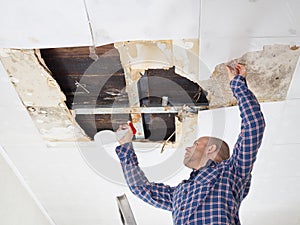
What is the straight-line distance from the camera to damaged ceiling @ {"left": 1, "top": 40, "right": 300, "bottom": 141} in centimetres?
159

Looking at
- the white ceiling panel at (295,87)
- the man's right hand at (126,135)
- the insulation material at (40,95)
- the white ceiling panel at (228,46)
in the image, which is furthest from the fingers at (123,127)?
the white ceiling panel at (295,87)

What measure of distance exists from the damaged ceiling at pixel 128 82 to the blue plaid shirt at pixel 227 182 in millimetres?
195

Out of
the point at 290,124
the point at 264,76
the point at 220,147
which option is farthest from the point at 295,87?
the point at 220,147

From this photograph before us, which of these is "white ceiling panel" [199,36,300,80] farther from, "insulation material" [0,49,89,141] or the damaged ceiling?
"insulation material" [0,49,89,141]

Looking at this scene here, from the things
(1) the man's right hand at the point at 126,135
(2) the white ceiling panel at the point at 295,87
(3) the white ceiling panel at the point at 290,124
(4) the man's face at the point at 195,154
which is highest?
(1) the man's right hand at the point at 126,135

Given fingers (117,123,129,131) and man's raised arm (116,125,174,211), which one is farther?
fingers (117,123,129,131)

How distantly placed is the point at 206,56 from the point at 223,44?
0.09 metres

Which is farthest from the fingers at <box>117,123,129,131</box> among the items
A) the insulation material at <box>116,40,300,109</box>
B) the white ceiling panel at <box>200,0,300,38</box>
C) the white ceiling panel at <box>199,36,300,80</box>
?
the white ceiling panel at <box>200,0,300,38</box>

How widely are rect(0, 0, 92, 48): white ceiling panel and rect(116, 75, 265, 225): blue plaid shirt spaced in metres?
0.60

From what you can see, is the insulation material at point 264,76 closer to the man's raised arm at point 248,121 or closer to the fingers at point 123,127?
the man's raised arm at point 248,121

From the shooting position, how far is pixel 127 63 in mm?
1648

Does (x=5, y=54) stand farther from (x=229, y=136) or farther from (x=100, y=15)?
(x=229, y=136)

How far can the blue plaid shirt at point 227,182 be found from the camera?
4.96 feet

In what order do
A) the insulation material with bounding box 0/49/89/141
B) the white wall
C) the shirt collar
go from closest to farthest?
the insulation material with bounding box 0/49/89/141 < the shirt collar < the white wall
